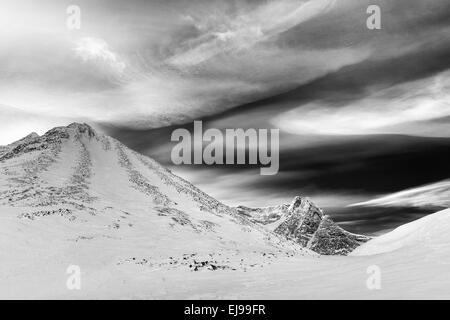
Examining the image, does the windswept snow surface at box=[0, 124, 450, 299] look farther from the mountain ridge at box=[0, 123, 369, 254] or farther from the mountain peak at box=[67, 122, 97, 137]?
the mountain peak at box=[67, 122, 97, 137]

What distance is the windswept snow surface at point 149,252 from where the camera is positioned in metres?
14.3

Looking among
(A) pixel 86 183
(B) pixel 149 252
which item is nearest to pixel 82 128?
(A) pixel 86 183

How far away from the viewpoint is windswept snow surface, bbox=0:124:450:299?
46.9 ft

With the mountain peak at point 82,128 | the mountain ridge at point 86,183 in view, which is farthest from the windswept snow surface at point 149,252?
the mountain peak at point 82,128

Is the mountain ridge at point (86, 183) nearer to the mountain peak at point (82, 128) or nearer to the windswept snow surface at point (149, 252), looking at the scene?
the windswept snow surface at point (149, 252)

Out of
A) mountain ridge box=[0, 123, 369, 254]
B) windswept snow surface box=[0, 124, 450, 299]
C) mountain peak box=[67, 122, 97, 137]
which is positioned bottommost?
windswept snow surface box=[0, 124, 450, 299]

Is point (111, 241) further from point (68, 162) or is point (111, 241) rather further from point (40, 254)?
point (68, 162)

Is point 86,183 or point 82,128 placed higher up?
point 82,128

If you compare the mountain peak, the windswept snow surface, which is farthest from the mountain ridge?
the mountain peak

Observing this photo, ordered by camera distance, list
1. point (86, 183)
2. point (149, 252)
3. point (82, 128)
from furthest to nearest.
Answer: point (82, 128)
point (86, 183)
point (149, 252)

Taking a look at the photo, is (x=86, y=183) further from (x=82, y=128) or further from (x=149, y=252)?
(x=82, y=128)

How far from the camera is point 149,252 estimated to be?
28.5m

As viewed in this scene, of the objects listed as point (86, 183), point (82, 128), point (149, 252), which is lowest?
point (149, 252)
